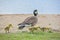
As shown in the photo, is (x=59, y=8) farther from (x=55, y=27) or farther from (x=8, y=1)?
(x=8, y=1)

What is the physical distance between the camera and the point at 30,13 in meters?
1.22

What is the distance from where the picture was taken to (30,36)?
3.80 feet

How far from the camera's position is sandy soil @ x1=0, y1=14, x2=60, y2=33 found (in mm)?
1194

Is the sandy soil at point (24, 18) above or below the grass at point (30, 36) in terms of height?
above

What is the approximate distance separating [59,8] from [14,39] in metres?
0.43

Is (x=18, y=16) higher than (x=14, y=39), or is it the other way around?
(x=18, y=16)

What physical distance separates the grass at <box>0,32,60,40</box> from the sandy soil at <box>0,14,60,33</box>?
0.17ft

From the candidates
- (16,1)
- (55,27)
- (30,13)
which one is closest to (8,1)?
(16,1)

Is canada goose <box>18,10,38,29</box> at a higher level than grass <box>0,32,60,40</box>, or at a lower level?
higher

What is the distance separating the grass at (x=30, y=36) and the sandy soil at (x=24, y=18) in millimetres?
52

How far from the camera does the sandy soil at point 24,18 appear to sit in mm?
1194

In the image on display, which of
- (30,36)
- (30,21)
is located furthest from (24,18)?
(30,36)

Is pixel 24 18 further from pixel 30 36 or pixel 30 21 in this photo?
pixel 30 36

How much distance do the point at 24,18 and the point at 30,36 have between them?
0.50 ft
